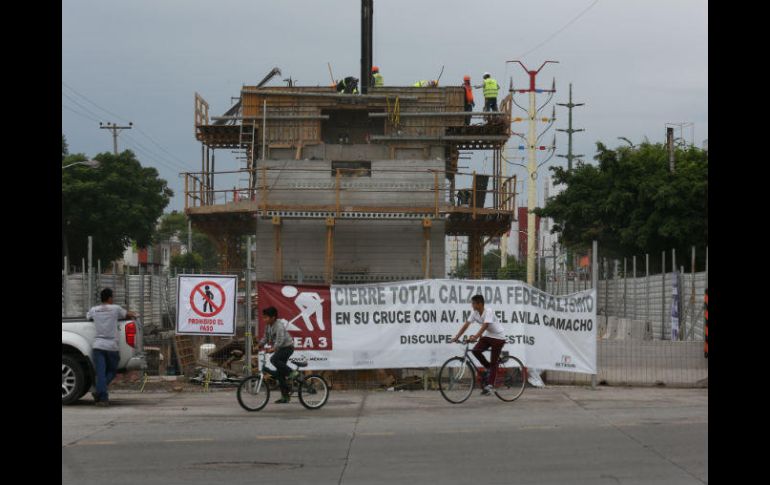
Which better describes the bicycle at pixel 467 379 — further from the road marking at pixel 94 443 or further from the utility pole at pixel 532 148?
the utility pole at pixel 532 148

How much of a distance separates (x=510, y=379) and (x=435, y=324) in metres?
1.79

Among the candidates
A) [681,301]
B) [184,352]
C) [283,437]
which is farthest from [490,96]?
[283,437]

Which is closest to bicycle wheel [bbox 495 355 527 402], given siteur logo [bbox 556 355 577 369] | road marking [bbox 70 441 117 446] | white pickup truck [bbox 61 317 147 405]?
siteur logo [bbox 556 355 577 369]

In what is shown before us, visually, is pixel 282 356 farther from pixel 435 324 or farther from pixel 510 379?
pixel 510 379

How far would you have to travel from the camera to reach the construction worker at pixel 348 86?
41844 millimetres

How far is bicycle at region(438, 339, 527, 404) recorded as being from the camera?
57.4ft

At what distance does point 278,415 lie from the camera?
15.9 meters

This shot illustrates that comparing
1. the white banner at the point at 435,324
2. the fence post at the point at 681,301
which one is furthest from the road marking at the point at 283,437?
the fence post at the point at 681,301

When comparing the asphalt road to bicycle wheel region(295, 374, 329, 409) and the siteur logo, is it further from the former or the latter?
the siteur logo

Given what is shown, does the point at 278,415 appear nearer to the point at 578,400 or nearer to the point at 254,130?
the point at 578,400

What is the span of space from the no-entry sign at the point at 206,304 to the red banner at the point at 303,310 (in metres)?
0.59

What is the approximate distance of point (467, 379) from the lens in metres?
17.6
